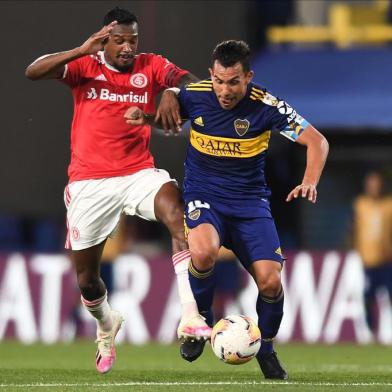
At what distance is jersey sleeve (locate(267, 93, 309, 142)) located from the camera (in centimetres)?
1072

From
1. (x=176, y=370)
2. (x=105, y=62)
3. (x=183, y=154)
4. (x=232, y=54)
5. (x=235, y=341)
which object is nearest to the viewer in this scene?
(x=235, y=341)

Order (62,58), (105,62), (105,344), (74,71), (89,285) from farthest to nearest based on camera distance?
(105,344), (89,285), (105,62), (74,71), (62,58)

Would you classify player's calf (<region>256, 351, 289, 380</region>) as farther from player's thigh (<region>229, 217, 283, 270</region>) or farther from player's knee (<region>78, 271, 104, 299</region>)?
player's knee (<region>78, 271, 104, 299</region>)

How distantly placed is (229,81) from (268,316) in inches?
69.1

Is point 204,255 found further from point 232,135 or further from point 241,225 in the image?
point 232,135

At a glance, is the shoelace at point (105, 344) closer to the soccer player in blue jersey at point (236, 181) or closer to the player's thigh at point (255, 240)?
the soccer player in blue jersey at point (236, 181)

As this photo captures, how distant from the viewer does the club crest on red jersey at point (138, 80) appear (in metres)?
11.4

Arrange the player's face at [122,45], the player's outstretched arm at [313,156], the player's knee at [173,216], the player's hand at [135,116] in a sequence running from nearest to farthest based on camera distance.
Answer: the player's outstretched arm at [313,156], the player's hand at [135,116], the player's knee at [173,216], the player's face at [122,45]

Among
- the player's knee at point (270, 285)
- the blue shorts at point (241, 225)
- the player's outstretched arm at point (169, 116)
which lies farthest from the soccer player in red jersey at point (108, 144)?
the player's knee at point (270, 285)

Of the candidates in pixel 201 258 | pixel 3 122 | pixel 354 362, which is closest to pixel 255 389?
pixel 201 258

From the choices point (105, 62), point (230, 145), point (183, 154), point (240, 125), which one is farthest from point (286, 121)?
point (183, 154)

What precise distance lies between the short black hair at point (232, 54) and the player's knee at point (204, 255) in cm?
128

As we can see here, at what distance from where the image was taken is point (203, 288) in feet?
35.9

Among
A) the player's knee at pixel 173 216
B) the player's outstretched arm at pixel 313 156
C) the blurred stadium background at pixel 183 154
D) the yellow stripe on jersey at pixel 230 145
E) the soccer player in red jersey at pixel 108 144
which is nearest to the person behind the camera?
the player's outstretched arm at pixel 313 156
